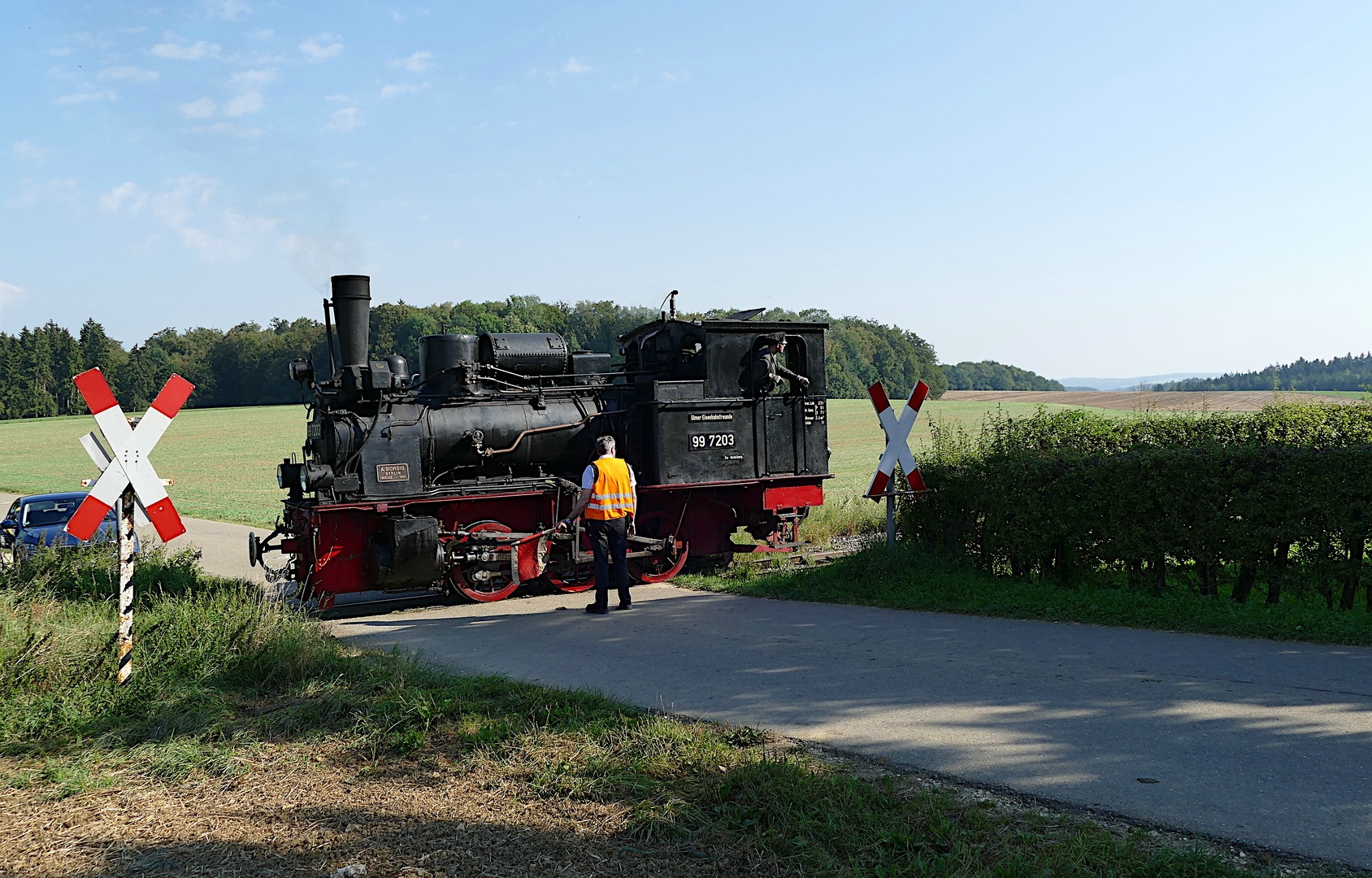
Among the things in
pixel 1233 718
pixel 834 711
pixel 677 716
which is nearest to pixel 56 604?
pixel 677 716

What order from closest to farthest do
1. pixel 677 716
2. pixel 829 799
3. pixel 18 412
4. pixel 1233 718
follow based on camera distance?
pixel 829 799 → pixel 1233 718 → pixel 677 716 → pixel 18 412

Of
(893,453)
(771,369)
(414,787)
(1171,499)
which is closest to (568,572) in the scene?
(771,369)

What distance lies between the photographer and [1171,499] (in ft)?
27.7

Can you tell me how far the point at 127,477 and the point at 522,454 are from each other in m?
5.26

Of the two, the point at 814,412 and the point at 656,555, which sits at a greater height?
the point at 814,412

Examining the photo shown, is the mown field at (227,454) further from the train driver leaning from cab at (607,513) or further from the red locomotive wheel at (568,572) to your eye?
the red locomotive wheel at (568,572)

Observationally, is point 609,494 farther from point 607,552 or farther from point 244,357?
point 244,357

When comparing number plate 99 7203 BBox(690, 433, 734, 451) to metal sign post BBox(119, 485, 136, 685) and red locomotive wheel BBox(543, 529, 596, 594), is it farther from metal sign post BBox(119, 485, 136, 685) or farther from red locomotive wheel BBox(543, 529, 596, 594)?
metal sign post BBox(119, 485, 136, 685)

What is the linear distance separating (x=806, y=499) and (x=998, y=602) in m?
3.95

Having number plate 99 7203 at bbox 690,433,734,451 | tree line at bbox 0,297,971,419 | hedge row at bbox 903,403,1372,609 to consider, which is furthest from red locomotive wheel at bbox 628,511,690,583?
tree line at bbox 0,297,971,419

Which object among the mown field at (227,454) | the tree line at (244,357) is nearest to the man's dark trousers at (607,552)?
the mown field at (227,454)

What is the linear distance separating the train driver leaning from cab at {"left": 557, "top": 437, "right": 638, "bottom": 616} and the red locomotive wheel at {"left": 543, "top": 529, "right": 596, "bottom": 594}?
4.19ft

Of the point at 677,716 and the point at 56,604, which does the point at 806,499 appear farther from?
the point at 56,604

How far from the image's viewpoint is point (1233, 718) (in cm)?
542
